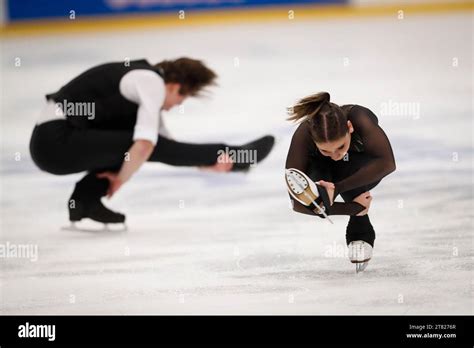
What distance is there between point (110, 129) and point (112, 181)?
288mm

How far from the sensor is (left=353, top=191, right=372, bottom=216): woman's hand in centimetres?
335

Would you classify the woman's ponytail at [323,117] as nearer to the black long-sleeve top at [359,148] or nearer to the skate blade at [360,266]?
the black long-sleeve top at [359,148]

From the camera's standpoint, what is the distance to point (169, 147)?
4207 mm

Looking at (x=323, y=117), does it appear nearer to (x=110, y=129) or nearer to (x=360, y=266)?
(x=360, y=266)

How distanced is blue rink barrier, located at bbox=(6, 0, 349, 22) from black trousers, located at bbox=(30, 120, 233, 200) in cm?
339

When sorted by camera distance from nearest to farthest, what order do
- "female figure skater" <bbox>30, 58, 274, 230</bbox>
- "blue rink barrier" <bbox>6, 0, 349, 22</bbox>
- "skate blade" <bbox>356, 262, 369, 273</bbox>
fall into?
"skate blade" <bbox>356, 262, 369, 273</bbox> → "female figure skater" <bbox>30, 58, 274, 230</bbox> → "blue rink barrier" <bbox>6, 0, 349, 22</bbox>

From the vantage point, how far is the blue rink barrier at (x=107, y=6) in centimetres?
744

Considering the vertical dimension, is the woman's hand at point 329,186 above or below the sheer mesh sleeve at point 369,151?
below

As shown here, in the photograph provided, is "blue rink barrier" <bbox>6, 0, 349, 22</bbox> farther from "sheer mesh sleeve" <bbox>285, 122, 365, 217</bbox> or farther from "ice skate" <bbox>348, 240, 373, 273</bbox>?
"sheer mesh sleeve" <bbox>285, 122, 365, 217</bbox>

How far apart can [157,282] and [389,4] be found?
4.40 m

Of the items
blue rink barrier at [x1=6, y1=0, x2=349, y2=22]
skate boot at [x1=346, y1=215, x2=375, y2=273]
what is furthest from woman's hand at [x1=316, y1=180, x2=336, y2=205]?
blue rink barrier at [x1=6, y1=0, x2=349, y2=22]

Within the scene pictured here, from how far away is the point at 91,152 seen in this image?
4129 millimetres

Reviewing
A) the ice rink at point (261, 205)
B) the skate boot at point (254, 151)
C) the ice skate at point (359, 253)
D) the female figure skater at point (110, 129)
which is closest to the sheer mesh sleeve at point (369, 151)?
the ice rink at point (261, 205)
